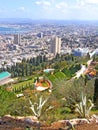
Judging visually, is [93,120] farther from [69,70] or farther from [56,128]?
[69,70]

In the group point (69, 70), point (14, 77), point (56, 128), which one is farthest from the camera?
point (14, 77)

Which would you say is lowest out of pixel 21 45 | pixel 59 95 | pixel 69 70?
pixel 21 45

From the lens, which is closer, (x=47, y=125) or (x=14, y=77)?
(x=47, y=125)

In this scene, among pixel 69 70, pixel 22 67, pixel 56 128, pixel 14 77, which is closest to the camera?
pixel 56 128

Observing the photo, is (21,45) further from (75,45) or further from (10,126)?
(10,126)

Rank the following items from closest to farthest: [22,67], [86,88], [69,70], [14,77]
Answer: [86,88] → [69,70] → [14,77] → [22,67]

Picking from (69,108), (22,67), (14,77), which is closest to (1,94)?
(69,108)

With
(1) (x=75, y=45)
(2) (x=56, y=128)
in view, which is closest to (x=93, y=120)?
(2) (x=56, y=128)

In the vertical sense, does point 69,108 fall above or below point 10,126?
below

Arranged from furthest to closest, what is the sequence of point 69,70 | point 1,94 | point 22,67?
point 22,67 → point 69,70 → point 1,94
